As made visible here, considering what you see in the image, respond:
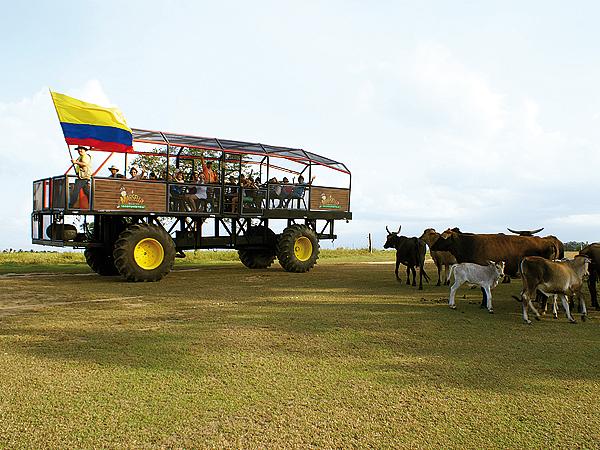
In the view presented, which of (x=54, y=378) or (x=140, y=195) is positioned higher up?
(x=140, y=195)

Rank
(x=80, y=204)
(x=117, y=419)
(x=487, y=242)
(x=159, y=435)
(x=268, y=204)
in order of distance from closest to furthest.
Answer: (x=159, y=435), (x=117, y=419), (x=487, y=242), (x=80, y=204), (x=268, y=204)

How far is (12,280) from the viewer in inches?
613

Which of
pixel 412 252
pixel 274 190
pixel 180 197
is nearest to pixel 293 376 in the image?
pixel 412 252

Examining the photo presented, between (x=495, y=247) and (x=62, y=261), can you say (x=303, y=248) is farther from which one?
(x=62, y=261)

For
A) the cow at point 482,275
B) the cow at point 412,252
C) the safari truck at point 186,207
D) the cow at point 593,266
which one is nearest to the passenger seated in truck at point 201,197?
the safari truck at point 186,207

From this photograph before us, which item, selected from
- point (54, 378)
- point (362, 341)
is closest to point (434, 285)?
point (362, 341)

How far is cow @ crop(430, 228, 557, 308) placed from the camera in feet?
40.8

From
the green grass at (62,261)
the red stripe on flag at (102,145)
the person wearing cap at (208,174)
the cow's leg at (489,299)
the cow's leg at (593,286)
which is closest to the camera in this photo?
the cow's leg at (489,299)

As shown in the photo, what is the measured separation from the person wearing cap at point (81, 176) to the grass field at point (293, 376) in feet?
13.8

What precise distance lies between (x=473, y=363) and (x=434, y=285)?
8.62 m

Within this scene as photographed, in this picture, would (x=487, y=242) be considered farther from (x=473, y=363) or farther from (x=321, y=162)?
(x=321, y=162)

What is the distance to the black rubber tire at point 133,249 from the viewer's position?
14.9 metres

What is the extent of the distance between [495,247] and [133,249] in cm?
902

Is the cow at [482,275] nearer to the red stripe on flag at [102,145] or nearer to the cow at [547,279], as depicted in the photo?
the cow at [547,279]
